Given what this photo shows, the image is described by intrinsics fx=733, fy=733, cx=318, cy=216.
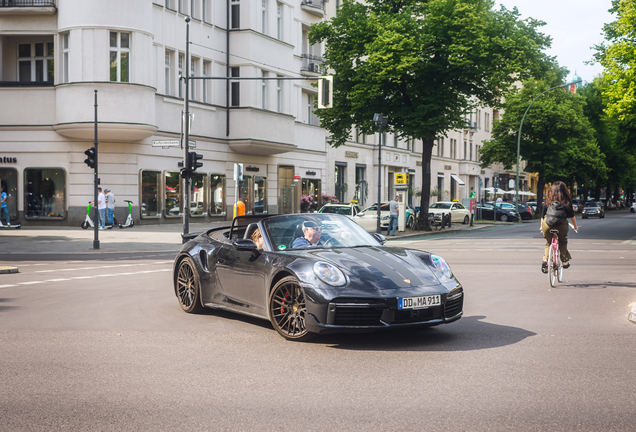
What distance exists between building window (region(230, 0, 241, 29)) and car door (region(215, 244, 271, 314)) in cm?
3093

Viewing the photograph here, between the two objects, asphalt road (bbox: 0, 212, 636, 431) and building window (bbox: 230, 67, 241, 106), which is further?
building window (bbox: 230, 67, 241, 106)

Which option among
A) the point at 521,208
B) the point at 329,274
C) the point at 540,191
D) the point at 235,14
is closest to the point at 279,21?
the point at 235,14

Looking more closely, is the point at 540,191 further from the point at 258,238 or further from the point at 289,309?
the point at 289,309

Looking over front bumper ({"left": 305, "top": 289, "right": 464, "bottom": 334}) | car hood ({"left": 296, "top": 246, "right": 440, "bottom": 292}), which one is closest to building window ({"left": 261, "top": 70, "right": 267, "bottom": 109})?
car hood ({"left": 296, "top": 246, "right": 440, "bottom": 292})

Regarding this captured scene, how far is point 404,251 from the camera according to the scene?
26.1 feet

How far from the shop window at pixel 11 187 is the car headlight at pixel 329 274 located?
27.9m

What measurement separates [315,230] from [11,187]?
27.1 m

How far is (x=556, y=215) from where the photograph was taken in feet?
39.9

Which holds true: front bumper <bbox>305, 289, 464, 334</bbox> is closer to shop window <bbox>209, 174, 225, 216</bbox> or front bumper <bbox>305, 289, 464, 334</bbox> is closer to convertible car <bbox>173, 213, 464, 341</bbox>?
convertible car <bbox>173, 213, 464, 341</bbox>

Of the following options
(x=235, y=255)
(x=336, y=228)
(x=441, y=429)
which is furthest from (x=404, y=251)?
(x=441, y=429)

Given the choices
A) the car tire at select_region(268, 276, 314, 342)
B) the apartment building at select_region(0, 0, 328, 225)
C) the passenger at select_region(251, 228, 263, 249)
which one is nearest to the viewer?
the car tire at select_region(268, 276, 314, 342)

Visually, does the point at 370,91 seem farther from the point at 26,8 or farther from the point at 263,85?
the point at 26,8

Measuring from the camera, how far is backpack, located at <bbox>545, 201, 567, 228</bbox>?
1214 centimetres

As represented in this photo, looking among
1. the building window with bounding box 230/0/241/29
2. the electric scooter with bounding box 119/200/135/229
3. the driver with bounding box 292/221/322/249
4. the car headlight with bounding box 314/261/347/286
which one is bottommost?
the electric scooter with bounding box 119/200/135/229
